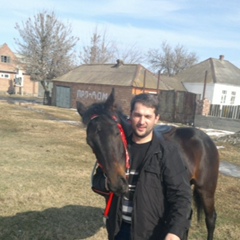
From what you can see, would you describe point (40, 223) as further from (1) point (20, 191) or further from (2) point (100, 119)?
(2) point (100, 119)

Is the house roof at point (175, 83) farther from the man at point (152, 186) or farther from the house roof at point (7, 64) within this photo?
the man at point (152, 186)

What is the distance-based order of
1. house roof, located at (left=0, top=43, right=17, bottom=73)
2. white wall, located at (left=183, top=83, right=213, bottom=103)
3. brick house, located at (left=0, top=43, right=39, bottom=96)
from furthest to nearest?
house roof, located at (left=0, top=43, right=17, bottom=73)
brick house, located at (left=0, top=43, right=39, bottom=96)
white wall, located at (left=183, top=83, right=213, bottom=103)

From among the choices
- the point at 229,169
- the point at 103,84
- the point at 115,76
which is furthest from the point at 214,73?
the point at 229,169

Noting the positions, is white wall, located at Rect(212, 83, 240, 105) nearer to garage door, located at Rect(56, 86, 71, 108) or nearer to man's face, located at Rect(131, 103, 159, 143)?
garage door, located at Rect(56, 86, 71, 108)

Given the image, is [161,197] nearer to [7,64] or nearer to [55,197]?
[55,197]

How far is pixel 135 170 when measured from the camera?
200cm

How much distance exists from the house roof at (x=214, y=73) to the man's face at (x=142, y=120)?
96.2 feet

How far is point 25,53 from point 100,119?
3032cm

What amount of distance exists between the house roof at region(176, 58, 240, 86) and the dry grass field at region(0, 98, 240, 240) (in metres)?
23.0

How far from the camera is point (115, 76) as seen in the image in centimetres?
2488

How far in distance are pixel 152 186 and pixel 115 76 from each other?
23416mm

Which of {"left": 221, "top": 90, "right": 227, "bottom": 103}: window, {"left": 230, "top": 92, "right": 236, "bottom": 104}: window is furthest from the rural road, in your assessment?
{"left": 230, "top": 92, "right": 236, "bottom": 104}: window

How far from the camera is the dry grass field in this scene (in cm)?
401

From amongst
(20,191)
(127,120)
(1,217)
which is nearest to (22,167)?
(20,191)
